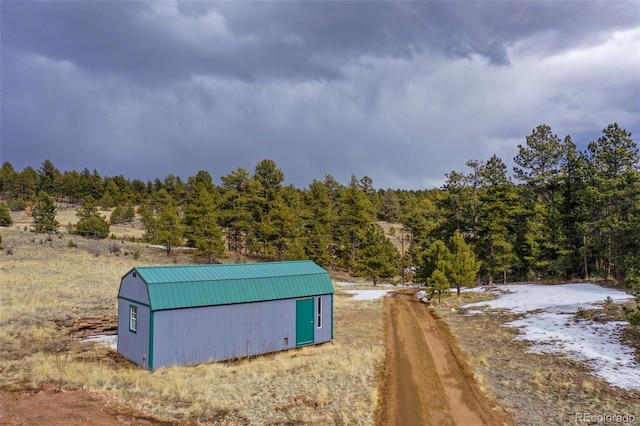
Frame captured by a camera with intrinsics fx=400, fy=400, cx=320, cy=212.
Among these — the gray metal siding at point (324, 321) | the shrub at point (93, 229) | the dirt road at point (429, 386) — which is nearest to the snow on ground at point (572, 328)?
the dirt road at point (429, 386)

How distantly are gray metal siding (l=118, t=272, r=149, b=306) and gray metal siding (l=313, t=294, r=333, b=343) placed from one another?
8498 millimetres

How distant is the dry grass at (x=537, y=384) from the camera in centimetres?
1228

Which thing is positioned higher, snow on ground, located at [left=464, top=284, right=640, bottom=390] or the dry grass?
snow on ground, located at [left=464, top=284, right=640, bottom=390]

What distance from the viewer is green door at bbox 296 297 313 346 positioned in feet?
67.3

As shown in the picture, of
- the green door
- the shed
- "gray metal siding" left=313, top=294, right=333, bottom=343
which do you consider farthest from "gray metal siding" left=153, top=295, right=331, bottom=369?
"gray metal siding" left=313, top=294, right=333, bottom=343

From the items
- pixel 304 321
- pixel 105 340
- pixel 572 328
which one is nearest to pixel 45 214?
pixel 105 340

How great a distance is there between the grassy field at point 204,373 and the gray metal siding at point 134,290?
270 cm

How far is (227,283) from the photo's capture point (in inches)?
724

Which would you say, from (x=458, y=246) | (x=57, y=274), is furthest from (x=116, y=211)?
(x=458, y=246)

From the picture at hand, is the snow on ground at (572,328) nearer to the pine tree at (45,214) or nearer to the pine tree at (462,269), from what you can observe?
the pine tree at (462,269)

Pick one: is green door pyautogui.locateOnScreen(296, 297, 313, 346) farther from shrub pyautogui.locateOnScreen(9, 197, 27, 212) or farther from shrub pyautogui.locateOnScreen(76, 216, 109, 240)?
shrub pyautogui.locateOnScreen(9, 197, 27, 212)

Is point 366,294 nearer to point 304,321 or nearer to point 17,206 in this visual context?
point 304,321

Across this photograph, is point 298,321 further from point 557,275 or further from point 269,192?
point 269,192

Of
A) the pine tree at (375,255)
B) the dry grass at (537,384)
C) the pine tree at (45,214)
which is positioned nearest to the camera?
the dry grass at (537,384)
